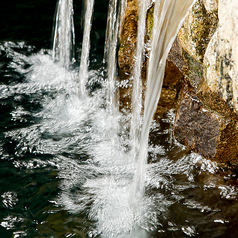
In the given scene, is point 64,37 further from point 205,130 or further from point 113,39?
point 205,130

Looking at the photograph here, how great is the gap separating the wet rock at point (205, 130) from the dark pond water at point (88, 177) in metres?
0.30

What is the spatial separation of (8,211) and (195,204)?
185 cm

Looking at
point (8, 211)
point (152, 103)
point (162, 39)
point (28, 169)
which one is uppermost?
point (162, 39)

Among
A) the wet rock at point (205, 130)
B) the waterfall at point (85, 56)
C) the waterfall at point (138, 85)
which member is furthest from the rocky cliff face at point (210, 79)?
the waterfall at point (85, 56)

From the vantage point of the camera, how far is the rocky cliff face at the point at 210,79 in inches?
109

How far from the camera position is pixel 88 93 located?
18.0ft

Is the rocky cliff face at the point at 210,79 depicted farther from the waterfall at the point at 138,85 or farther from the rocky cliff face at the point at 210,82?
the waterfall at the point at 138,85

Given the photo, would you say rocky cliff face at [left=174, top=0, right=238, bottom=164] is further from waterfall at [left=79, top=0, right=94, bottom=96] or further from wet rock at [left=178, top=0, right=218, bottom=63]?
waterfall at [left=79, top=0, right=94, bottom=96]

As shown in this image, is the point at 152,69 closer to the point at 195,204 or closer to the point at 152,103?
the point at 152,103

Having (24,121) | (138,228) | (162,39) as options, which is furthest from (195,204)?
(24,121)

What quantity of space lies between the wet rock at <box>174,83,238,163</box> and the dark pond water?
304 mm

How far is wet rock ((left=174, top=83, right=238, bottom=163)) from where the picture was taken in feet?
11.0

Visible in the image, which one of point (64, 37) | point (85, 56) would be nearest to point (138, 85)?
point (85, 56)

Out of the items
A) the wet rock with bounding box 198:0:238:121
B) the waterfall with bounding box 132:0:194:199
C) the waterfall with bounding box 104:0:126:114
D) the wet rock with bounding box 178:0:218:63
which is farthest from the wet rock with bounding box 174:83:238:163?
the waterfall with bounding box 104:0:126:114
